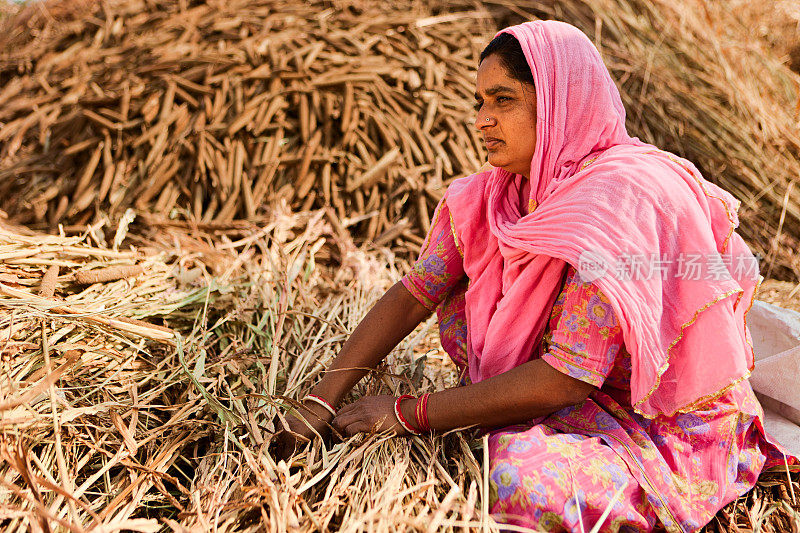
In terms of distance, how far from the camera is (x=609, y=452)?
1355mm

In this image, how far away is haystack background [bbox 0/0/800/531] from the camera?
1431 mm

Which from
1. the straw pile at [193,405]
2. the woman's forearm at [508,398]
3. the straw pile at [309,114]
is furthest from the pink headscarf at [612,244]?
the straw pile at [309,114]

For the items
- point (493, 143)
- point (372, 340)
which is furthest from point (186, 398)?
point (493, 143)

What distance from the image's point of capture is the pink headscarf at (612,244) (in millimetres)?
1287

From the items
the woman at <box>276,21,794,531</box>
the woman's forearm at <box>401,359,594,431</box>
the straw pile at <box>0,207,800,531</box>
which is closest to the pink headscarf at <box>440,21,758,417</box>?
the woman at <box>276,21,794,531</box>

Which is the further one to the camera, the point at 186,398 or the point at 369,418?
the point at 186,398

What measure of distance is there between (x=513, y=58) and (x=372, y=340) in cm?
80

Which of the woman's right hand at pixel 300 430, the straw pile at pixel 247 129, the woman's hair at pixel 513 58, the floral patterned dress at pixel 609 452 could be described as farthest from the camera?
the straw pile at pixel 247 129

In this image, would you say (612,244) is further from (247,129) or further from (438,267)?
(247,129)

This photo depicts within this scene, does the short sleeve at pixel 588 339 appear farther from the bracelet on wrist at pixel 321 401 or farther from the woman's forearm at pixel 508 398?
the bracelet on wrist at pixel 321 401

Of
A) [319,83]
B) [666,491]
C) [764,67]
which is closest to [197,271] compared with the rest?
[319,83]

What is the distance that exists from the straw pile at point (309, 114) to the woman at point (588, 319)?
136 centimetres

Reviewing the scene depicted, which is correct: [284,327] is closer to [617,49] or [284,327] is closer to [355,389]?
[355,389]

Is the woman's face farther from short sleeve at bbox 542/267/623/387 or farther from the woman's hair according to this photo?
short sleeve at bbox 542/267/623/387
